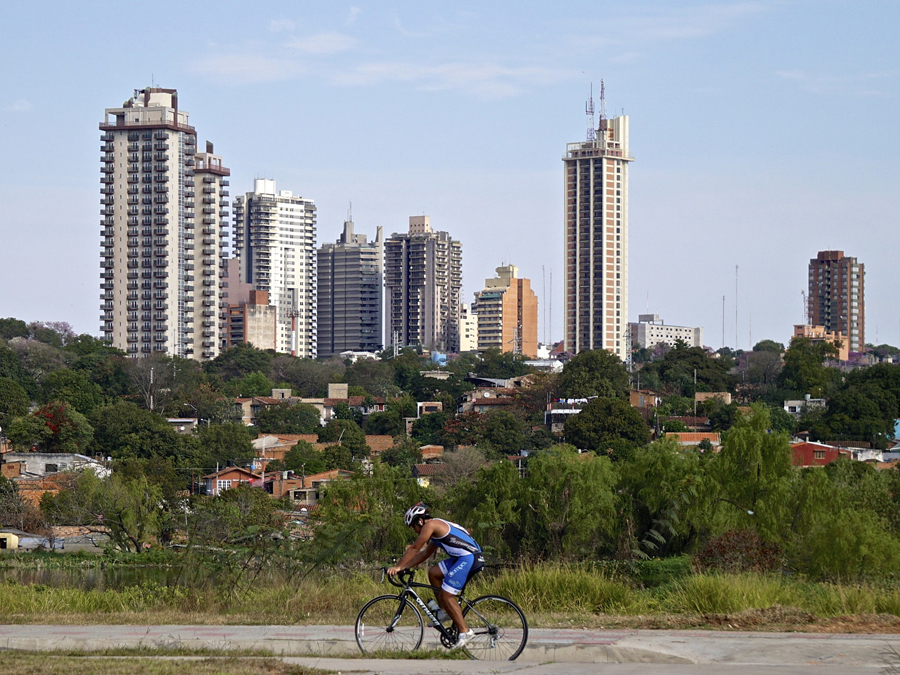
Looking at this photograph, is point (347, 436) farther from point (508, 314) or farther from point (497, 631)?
point (508, 314)

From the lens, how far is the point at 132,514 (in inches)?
1228

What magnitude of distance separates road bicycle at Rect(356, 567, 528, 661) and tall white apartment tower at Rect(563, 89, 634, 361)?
389 feet

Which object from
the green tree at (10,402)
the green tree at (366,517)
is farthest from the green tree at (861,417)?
the green tree at (366,517)

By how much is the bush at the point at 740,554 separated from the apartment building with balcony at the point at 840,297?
165517 millimetres

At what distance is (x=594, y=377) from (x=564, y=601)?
69.7 meters

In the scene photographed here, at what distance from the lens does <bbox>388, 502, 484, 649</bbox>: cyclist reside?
853cm

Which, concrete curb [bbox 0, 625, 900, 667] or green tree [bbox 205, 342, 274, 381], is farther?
green tree [bbox 205, 342, 274, 381]

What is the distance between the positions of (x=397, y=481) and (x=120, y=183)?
85.3 m

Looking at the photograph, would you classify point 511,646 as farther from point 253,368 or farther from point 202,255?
point 202,255

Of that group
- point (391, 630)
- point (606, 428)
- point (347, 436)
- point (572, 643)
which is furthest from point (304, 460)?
point (572, 643)

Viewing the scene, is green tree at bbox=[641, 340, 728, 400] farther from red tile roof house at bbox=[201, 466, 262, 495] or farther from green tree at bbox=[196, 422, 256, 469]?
red tile roof house at bbox=[201, 466, 262, 495]

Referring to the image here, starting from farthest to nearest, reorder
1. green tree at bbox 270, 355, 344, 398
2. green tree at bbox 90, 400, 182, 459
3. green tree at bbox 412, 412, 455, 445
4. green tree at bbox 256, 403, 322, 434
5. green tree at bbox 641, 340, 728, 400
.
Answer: green tree at bbox 270, 355, 344, 398, green tree at bbox 641, 340, 728, 400, green tree at bbox 256, 403, 322, 434, green tree at bbox 412, 412, 455, 445, green tree at bbox 90, 400, 182, 459

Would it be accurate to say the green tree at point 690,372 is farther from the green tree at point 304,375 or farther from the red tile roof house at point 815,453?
the red tile roof house at point 815,453

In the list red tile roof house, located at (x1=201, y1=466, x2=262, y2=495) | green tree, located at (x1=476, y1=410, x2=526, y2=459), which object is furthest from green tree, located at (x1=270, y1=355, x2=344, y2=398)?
red tile roof house, located at (x1=201, y1=466, x2=262, y2=495)
